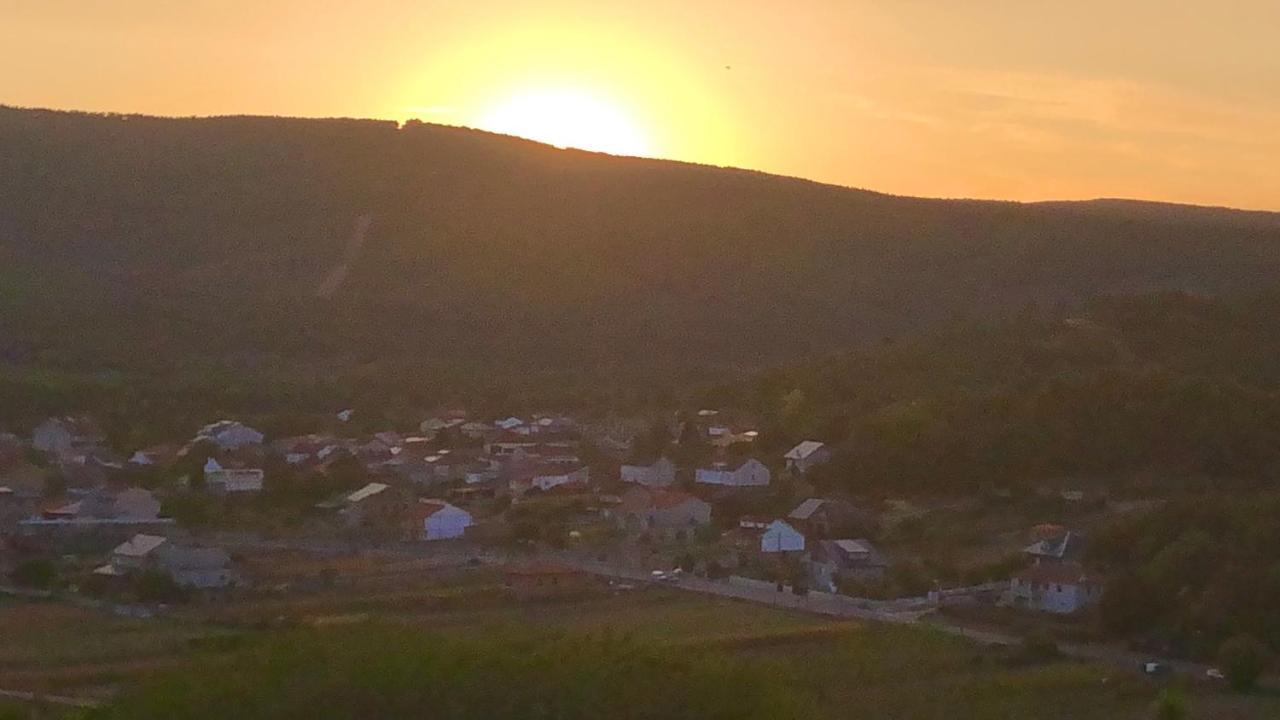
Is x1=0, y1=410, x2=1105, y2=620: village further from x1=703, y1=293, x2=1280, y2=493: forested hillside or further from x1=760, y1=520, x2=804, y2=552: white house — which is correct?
x1=703, y1=293, x2=1280, y2=493: forested hillside

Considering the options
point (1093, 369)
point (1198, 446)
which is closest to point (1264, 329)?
point (1093, 369)

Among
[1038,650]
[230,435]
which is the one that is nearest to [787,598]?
[1038,650]

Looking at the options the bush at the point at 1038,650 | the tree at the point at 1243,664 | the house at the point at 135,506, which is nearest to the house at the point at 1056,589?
the bush at the point at 1038,650

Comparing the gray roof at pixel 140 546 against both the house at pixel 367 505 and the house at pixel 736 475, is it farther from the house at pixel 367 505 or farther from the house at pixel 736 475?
the house at pixel 736 475

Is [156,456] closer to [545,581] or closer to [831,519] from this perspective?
[831,519]

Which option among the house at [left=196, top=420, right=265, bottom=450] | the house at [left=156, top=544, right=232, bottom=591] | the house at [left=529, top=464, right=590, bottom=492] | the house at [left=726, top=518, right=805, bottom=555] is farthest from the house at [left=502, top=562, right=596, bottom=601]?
the house at [left=196, top=420, right=265, bottom=450]

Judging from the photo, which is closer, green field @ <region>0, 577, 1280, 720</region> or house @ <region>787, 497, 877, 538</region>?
green field @ <region>0, 577, 1280, 720</region>
